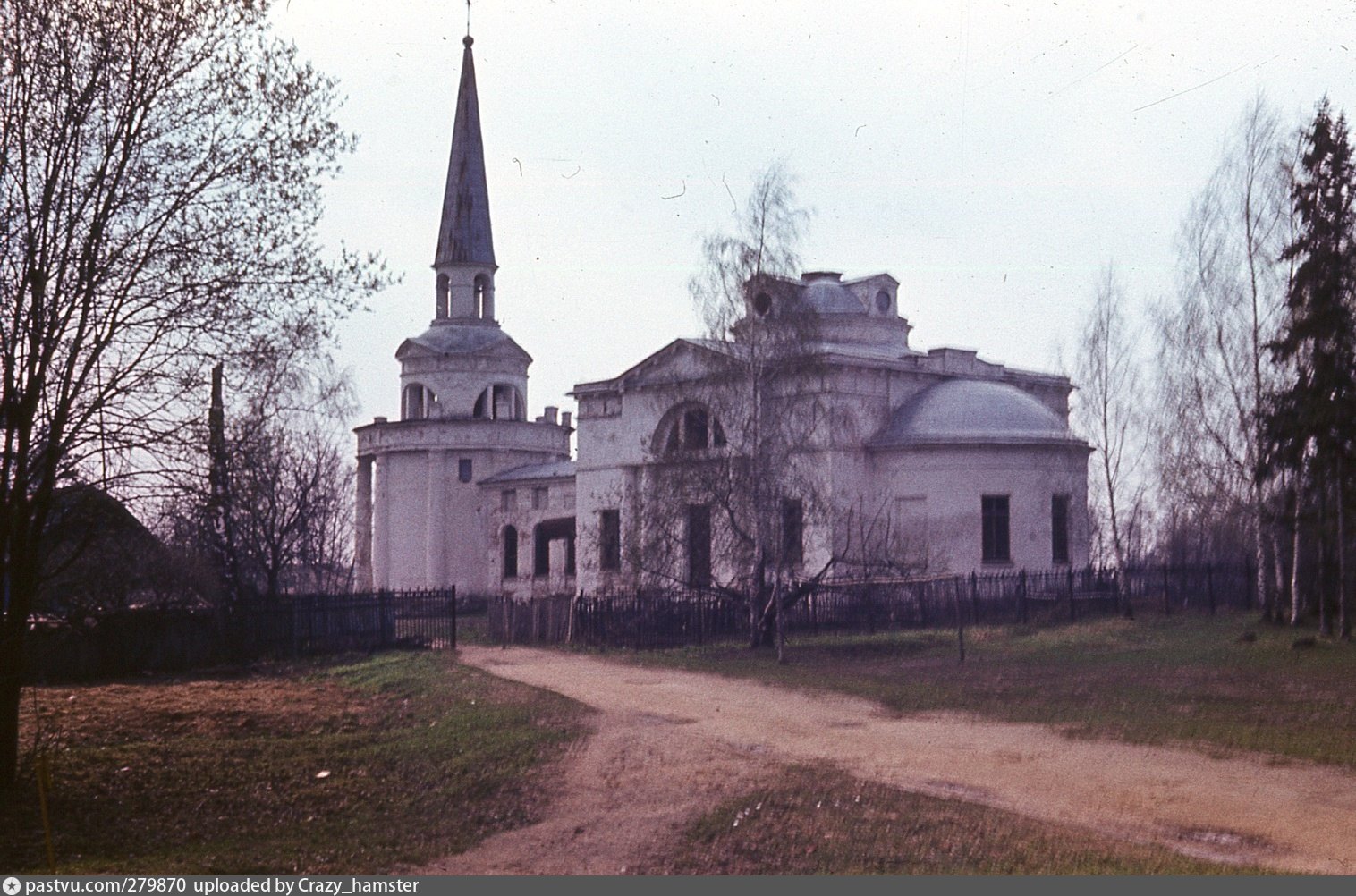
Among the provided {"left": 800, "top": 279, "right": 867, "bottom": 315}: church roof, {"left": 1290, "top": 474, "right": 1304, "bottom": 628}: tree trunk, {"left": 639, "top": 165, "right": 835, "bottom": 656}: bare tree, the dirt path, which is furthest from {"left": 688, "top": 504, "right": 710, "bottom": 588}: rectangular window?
{"left": 800, "top": 279, "right": 867, "bottom": 315}: church roof

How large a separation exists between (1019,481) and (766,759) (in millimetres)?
25735

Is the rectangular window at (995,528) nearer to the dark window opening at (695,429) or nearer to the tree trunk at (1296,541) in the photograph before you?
the dark window opening at (695,429)

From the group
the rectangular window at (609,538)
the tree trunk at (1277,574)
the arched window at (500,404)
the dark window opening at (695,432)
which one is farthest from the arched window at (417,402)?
the tree trunk at (1277,574)

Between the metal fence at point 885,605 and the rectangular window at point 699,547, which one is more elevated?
the rectangular window at point 699,547

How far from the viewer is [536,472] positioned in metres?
51.1

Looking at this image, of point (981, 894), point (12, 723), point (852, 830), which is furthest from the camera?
point (12, 723)

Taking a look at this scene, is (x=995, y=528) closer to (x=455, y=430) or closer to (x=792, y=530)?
(x=792, y=530)

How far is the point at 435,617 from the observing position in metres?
31.7

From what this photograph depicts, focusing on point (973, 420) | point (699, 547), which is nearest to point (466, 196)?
point (973, 420)

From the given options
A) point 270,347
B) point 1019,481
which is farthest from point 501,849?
point 1019,481

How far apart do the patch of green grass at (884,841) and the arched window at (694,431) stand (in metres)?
16.2

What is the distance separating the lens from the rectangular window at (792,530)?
27219mm

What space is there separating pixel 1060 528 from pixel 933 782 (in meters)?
27.9

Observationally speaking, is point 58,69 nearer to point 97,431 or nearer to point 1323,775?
point 97,431
